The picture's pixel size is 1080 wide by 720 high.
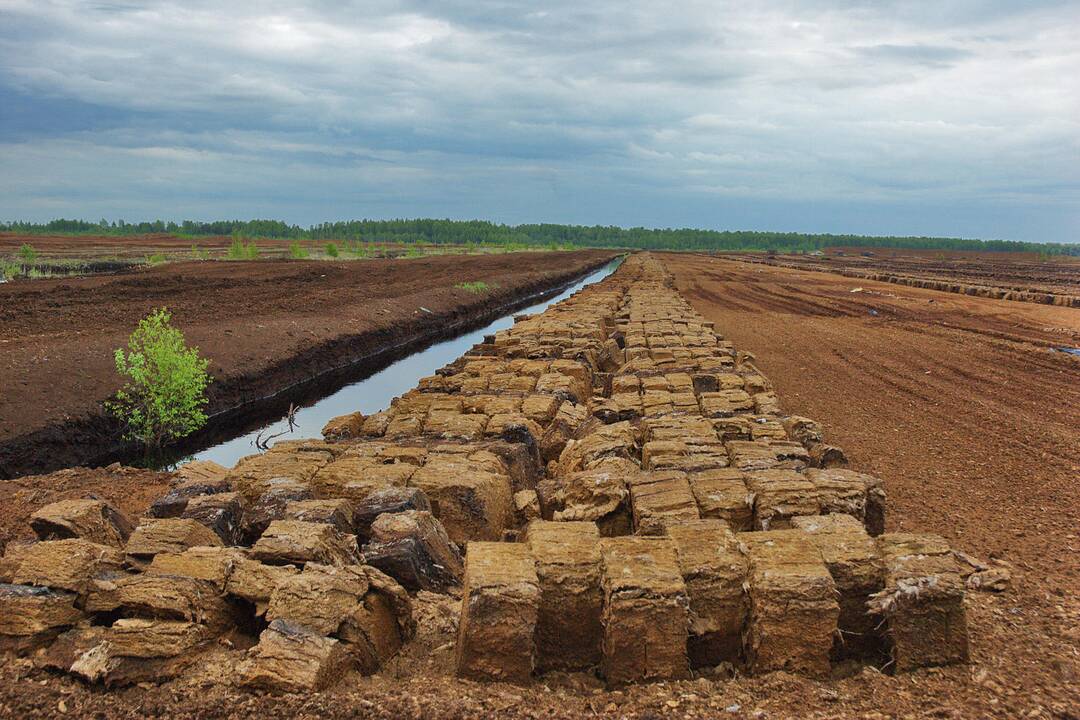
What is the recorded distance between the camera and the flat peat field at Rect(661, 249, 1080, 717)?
155 inches

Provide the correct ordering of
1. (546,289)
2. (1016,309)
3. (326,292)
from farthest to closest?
(546,289) → (326,292) → (1016,309)

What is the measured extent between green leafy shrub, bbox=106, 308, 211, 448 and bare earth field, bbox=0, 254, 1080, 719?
3158mm

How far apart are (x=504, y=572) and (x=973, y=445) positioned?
753 centimetres

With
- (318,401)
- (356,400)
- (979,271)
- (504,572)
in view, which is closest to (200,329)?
(318,401)

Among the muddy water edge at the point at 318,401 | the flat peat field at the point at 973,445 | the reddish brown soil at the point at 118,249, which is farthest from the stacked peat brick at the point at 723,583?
the reddish brown soil at the point at 118,249

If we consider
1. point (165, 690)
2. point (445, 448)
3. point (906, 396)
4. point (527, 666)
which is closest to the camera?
point (165, 690)

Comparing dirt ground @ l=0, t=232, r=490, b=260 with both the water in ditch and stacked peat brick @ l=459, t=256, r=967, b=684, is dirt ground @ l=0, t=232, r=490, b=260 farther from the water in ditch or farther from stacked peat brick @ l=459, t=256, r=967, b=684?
stacked peat brick @ l=459, t=256, r=967, b=684

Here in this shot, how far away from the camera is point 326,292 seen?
30.4m

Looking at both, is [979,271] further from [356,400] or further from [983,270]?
[356,400]

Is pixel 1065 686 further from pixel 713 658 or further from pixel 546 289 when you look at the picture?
pixel 546 289

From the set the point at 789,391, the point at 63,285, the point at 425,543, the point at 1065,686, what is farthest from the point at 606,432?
the point at 63,285

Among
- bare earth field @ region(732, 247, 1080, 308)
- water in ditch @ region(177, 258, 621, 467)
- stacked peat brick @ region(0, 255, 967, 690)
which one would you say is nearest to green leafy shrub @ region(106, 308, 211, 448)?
water in ditch @ region(177, 258, 621, 467)

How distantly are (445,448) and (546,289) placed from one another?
1545 inches

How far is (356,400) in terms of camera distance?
16281 mm
